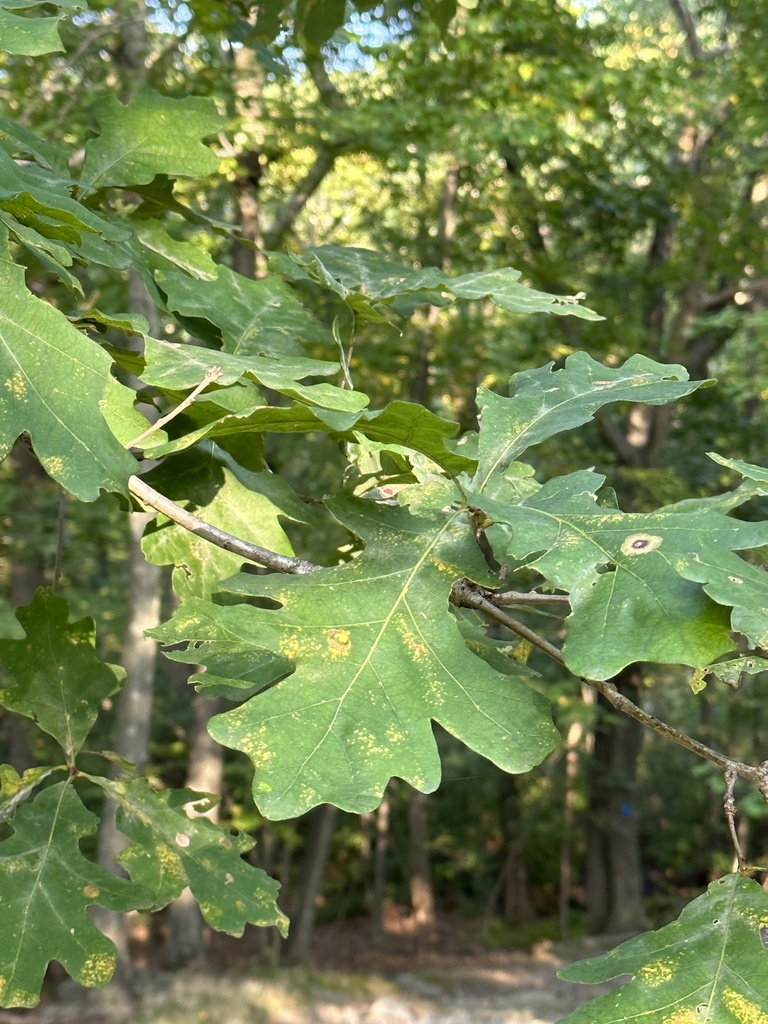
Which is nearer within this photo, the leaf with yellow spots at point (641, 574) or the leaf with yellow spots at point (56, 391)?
the leaf with yellow spots at point (641, 574)

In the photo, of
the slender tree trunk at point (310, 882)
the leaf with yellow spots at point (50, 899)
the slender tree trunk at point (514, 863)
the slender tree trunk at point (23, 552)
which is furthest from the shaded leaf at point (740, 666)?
the slender tree trunk at point (514, 863)

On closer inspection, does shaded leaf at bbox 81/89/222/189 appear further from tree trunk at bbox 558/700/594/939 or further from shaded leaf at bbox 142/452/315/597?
tree trunk at bbox 558/700/594/939

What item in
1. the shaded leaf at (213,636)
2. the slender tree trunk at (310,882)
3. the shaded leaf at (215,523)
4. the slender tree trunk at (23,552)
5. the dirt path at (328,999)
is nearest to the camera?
the shaded leaf at (213,636)

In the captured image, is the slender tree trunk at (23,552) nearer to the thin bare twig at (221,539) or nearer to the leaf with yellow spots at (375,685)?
the thin bare twig at (221,539)

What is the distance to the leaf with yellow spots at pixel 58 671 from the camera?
63.6 inches

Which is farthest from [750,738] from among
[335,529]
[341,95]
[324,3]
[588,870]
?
[324,3]

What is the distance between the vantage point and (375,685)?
96cm

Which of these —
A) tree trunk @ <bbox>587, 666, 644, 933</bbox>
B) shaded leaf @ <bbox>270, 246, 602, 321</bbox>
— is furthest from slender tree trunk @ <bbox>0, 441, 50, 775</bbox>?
shaded leaf @ <bbox>270, 246, 602, 321</bbox>

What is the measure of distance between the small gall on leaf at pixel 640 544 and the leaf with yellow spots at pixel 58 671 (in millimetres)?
Result: 983

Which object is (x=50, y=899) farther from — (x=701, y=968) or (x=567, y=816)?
(x=567, y=816)

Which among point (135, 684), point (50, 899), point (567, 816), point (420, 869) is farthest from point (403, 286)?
point (567, 816)

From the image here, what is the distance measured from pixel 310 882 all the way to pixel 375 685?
37.8ft

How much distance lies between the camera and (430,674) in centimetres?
98

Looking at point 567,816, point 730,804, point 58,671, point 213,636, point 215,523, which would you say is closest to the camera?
point 730,804
